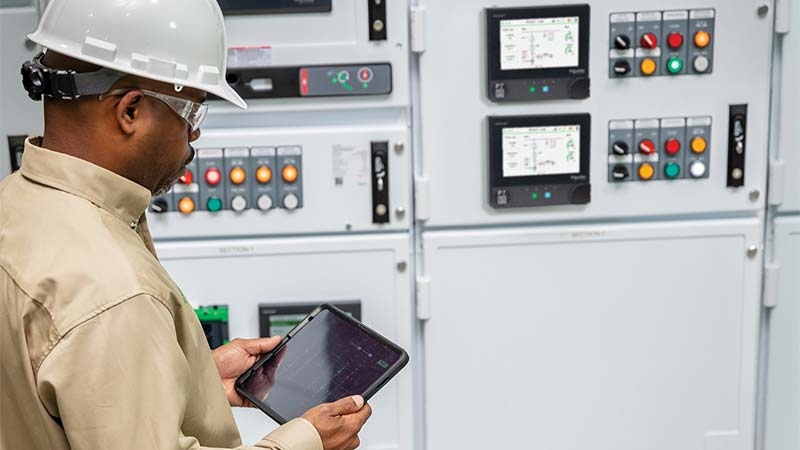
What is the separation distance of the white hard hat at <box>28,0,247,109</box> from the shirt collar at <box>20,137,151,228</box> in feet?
0.48

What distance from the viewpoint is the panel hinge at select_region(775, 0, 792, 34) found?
2.37m

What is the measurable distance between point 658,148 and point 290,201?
3.09 feet

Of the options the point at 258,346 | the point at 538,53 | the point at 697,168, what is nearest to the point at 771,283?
the point at 697,168

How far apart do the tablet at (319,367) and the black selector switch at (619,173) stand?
81 cm

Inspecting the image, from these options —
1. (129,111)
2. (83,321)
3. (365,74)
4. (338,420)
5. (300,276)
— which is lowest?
(338,420)

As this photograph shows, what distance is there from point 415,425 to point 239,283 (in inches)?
24.0

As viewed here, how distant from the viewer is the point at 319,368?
1933mm

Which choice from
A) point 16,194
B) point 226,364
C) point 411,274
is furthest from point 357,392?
point 16,194

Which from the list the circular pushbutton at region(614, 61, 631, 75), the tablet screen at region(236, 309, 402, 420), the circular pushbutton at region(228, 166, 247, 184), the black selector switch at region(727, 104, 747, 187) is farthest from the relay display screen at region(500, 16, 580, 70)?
the tablet screen at region(236, 309, 402, 420)

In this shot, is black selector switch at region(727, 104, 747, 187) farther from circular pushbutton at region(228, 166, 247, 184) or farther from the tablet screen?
circular pushbutton at region(228, 166, 247, 184)

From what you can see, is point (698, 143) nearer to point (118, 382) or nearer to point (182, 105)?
point (182, 105)

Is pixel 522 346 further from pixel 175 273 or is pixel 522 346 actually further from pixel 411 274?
pixel 175 273

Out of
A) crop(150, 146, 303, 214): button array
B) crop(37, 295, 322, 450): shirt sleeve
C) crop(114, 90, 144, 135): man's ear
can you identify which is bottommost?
crop(37, 295, 322, 450): shirt sleeve

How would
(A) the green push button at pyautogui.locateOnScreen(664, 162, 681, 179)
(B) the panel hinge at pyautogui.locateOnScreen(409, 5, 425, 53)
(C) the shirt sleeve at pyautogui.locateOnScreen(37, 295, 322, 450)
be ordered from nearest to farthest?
A: (C) the shirt sleeve at pyautogui.locateOnScreen(37, 295, 322, 450), (B) the panel hinge at pyautogui.locateOnScreen(409, 5, 425, 53), (A) the green push button at pyautogui.locateOnScreen(664, 162, 681, 179)
